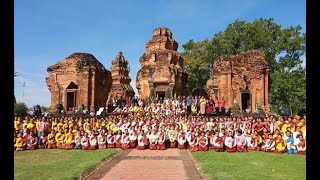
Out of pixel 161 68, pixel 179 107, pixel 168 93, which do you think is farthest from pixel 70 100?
pixel 179 107

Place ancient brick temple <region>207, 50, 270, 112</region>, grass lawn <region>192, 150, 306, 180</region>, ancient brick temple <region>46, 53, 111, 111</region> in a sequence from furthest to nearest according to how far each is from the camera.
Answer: ancient brick temple <region>46, 53, 111, 111</region> → ancient brick temple <region>207, 50, 270, 112</region> → grass lawn <region>192, 150, 306, 180</region>

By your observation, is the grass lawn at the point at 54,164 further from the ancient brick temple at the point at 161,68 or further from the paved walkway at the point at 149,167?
the ancient brick temple at the point at 161,68

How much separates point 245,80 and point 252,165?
55.6 feet

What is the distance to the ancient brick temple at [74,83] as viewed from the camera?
25641 mm

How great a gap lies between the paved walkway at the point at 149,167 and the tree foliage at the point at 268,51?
84.1 ft

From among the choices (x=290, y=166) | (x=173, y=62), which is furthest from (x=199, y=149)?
(x=173, y=62)

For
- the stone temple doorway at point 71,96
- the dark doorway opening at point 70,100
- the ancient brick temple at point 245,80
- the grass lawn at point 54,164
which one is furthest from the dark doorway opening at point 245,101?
the grass lawn at point 54,164

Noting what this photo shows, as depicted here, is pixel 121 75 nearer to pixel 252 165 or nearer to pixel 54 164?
pixel 54 164

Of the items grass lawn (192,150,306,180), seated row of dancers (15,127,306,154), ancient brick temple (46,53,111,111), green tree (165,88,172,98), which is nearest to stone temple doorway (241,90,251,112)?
green tree (165,88,172,98)

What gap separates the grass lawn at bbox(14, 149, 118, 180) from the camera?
8.22m

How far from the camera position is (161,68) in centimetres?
3078

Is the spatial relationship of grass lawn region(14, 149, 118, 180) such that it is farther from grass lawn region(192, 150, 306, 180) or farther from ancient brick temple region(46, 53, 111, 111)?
ancient brick temple region(46, 53, 111, 111)

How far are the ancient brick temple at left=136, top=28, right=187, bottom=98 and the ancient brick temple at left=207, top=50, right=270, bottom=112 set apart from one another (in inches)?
221
